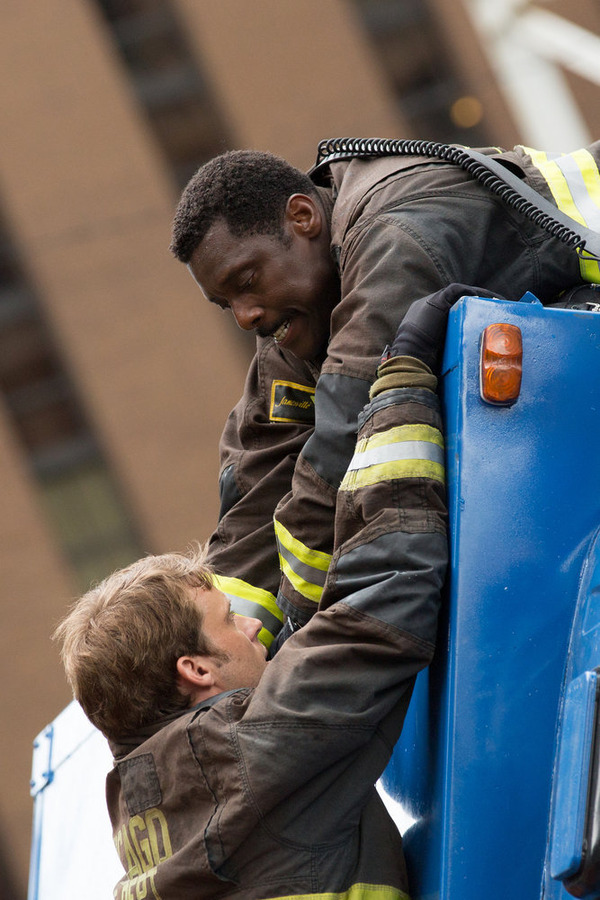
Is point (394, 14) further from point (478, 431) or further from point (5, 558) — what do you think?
point (478, 431)

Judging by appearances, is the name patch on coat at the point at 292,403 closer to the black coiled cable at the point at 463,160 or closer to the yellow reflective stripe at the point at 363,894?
the black coiled cable at the point at 463,160

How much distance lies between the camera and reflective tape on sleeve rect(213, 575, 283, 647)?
2.66 m

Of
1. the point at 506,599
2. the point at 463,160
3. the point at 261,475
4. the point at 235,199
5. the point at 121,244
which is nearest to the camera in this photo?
the point at 506,599

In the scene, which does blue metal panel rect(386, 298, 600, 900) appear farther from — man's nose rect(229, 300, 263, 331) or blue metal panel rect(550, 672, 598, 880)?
man's nose rect(229, 300, 263, 331)

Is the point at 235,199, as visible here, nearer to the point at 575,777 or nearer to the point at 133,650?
the point at 133,650

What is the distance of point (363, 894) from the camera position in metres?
1.83

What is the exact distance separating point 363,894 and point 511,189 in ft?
4.24

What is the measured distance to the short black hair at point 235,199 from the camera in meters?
2.39

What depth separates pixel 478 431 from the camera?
1.83 m

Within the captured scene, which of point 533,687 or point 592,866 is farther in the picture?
point 533,687

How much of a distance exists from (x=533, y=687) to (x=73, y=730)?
1992 mm

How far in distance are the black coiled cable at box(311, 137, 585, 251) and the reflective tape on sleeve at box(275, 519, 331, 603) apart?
2.45 feet

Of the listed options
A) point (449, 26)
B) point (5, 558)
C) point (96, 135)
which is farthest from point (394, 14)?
point (5, 558)

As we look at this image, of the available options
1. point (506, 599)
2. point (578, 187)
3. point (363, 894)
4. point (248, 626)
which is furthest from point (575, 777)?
point (578, 187)
